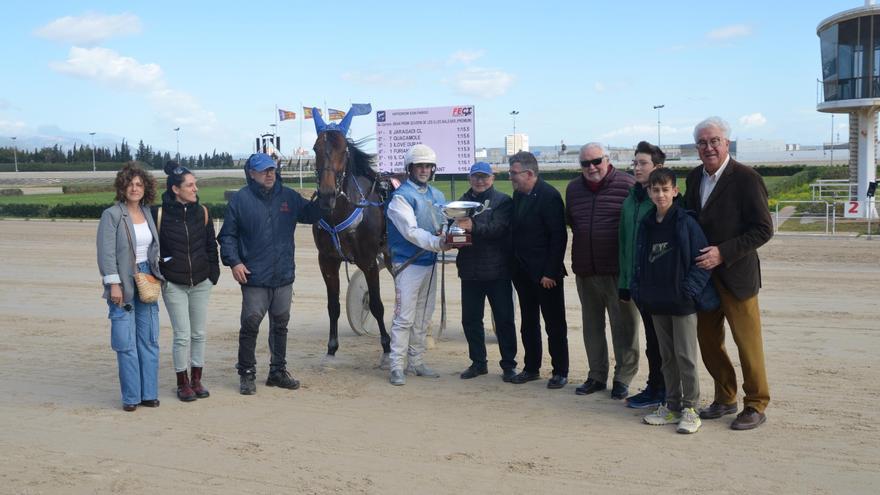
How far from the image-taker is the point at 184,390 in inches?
245

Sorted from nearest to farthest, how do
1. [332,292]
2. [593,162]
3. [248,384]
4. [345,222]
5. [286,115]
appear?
[593,162] → [248,384] → [345,222] → [332,292] → [286,115]

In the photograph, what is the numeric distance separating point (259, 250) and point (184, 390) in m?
1.23

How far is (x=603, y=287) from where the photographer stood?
5926mm

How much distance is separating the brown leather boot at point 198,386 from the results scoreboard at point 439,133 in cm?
518

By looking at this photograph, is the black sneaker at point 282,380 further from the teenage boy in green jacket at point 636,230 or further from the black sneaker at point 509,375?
the teenage boy in green jacket at point 636,230

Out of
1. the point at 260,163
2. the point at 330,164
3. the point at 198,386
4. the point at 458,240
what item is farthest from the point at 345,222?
the point at 198,386

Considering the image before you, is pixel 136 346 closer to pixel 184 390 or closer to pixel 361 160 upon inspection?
pixel 184 390

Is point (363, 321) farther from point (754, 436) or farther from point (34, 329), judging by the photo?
point (754, 436)

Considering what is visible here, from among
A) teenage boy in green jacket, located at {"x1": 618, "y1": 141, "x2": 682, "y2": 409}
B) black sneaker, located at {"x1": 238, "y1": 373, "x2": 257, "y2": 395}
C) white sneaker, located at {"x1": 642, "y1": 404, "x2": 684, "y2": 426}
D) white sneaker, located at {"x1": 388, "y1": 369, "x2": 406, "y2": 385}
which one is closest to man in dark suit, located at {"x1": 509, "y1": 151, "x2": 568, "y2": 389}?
teenage boy in green jacket, located at {"x1": 618, "y1": 141, "x2": 682, "y2": 409}

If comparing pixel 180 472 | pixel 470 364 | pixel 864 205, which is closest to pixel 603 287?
pixel 470 364

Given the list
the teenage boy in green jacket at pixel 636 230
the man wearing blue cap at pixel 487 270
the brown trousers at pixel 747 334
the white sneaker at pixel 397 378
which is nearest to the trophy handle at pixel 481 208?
the man wearing blue cap at pixel 487 270

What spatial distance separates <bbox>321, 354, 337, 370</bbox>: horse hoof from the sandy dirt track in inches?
1.6

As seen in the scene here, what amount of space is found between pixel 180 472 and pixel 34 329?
543 centimetres

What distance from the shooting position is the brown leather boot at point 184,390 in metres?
6.18
